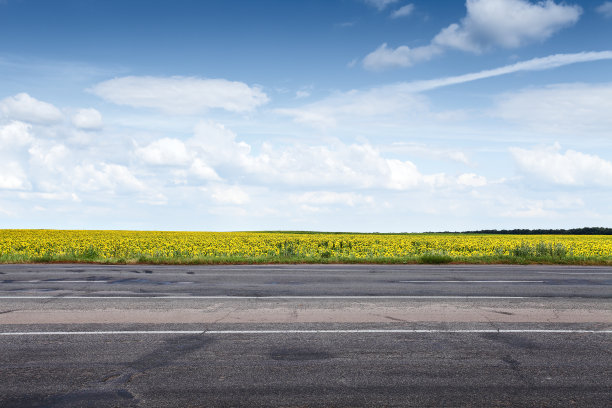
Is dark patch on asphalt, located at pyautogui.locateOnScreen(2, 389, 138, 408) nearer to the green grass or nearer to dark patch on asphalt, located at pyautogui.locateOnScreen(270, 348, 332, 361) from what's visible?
dark patch on asphalt, located at pyautogui.locateOnScreen(270, 348, 332, 361)

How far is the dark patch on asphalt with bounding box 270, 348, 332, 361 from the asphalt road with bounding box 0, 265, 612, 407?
2cm

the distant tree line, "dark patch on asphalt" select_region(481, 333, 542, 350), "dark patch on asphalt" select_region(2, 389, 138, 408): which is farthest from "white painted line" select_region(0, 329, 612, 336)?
the distant tree line

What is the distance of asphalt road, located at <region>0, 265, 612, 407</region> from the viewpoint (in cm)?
498

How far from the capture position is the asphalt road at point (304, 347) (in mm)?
4977

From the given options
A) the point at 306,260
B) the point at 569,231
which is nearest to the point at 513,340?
the point at 306,260

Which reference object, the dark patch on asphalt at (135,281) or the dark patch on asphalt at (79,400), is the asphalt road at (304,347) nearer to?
the dark patch on asphalt at (79,400)

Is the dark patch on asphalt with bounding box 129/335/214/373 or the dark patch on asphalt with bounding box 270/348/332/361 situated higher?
the dark patch on asphalt with bounding box 270/348/332/361

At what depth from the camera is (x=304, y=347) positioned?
6.58 m

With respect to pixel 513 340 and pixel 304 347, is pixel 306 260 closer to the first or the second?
pixel 513 340

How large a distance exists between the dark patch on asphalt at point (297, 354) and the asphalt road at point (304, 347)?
2 cm

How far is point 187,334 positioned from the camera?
7289 millimetres

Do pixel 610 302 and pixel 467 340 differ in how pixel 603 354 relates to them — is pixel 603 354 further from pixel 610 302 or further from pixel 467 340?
pixel 610 302

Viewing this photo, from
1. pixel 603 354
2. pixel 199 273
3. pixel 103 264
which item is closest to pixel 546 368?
pixel 603 354

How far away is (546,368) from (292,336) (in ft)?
10.7
